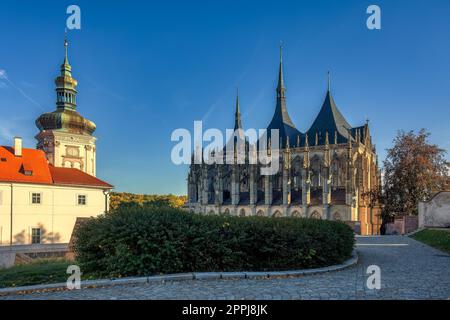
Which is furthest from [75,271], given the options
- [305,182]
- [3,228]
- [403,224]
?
[305,182]

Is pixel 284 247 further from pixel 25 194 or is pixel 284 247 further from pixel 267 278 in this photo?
pixel 25 194

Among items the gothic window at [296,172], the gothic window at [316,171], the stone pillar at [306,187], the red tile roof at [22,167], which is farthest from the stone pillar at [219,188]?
the red tile roof at [22,167]

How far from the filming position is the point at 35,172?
107ft

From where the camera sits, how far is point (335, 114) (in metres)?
68.7

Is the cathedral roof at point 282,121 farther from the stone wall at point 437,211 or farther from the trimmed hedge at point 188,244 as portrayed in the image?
the trimmed hedge at point 188,244

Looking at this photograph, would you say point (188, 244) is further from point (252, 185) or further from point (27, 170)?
point (252, 185)

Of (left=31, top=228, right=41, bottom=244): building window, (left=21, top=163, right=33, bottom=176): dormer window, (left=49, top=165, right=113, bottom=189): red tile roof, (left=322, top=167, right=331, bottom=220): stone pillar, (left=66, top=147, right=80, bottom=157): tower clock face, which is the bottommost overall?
(left=31, top=228, right=41, bottom=244): building window

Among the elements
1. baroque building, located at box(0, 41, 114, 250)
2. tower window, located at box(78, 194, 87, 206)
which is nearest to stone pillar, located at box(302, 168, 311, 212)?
baroque building, located at box(0, 41, 114, 250)

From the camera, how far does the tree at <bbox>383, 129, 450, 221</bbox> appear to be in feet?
123

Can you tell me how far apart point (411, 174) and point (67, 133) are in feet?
167

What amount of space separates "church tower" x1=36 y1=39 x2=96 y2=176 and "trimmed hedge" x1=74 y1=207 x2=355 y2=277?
50.7 metres

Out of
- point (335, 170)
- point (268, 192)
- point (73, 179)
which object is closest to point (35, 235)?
point (73, 179)

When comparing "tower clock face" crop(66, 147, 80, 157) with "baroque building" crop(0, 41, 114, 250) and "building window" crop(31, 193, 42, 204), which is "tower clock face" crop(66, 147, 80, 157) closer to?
"baroque building" crop(0, 41, 114, 250)
